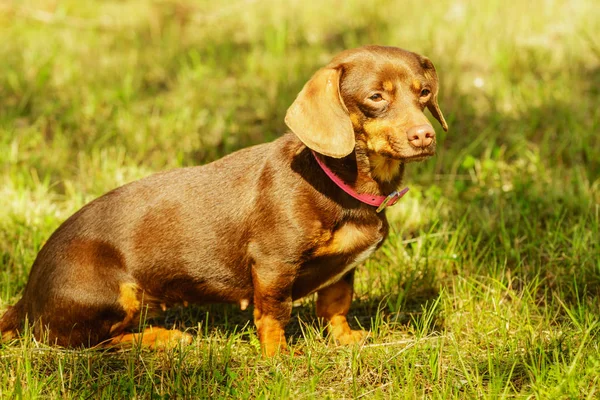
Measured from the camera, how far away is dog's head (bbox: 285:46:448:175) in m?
3.27

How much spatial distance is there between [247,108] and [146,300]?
9.54 ft

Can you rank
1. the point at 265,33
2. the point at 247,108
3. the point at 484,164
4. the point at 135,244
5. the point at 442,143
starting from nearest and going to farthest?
the point at 135,244 < the point at 484,164 < the point at 442,143 < the point at 247,108 < the point at 265,33

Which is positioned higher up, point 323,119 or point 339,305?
point 323,119

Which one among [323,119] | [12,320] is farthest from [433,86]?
[12,320]

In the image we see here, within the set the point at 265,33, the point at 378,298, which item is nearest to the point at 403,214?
the point at 378,298

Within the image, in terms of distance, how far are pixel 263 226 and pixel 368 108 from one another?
71 centimetres

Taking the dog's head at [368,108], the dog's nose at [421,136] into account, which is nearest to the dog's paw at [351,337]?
the dog's head at [368,108]

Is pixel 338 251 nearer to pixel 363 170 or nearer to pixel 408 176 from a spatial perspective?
pixel 363 170

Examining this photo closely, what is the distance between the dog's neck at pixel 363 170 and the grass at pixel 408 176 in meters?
0.66

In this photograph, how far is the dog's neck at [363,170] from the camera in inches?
139

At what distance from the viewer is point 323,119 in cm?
329

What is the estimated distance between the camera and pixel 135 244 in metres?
3.74

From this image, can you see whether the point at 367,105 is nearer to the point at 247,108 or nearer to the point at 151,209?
the point at 151,209

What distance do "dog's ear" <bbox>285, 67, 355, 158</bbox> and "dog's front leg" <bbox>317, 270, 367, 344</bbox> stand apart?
0.86 metres
